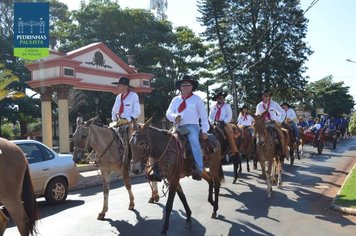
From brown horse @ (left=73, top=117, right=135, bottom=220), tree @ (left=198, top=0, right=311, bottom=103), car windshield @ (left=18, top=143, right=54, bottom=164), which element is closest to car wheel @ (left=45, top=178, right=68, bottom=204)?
car windshield @ (left=18, top=143, right=54, bottom=164)

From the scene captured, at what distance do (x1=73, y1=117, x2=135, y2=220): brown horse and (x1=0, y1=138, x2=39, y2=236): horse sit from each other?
247cm

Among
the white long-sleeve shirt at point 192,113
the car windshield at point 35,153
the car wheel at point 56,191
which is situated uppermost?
the white long-sleeve shirt at point 192,113

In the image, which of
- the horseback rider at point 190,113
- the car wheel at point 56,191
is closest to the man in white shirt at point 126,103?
the horseback rider at point 190,113

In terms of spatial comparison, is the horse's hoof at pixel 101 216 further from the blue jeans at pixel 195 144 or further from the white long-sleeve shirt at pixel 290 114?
the white long-sleeve shirt at pixel 290 114

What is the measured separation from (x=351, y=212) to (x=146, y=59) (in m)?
28.0

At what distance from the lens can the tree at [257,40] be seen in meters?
43.2

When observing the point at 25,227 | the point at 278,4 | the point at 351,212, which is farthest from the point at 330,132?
the point at 25,227

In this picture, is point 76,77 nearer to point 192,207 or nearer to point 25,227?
point 192,207

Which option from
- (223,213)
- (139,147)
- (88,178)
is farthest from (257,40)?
(139,147)

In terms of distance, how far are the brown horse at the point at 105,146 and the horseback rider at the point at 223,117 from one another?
3.78 metres

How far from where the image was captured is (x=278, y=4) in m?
44.0

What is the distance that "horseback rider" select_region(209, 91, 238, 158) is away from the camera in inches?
482

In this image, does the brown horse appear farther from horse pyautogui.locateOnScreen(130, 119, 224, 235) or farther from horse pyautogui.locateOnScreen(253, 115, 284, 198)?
horse pyautogui.locateOnScreen(253, 115, 284, 198)

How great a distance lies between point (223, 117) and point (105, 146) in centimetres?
482
